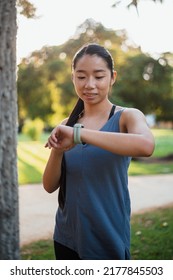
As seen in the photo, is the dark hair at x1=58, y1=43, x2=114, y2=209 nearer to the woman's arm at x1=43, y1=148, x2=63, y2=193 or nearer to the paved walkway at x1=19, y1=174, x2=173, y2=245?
the woman's arm at x1=43, y1=148, x2=63, y2=193

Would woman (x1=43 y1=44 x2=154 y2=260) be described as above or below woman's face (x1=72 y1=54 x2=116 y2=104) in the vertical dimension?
below

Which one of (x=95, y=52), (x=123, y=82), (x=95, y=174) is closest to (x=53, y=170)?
(x=95, y=174)

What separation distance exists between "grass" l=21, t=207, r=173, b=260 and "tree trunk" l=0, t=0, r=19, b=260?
1603mm

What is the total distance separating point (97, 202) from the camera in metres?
1.57

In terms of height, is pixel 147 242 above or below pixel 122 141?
below

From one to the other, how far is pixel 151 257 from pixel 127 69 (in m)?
10.2

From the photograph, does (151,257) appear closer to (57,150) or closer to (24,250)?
(24,250)

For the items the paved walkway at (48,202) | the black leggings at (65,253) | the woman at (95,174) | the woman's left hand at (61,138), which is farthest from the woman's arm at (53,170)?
the paved walkway at (48,202)

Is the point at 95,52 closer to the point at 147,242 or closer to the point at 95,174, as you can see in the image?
the point at 95,174

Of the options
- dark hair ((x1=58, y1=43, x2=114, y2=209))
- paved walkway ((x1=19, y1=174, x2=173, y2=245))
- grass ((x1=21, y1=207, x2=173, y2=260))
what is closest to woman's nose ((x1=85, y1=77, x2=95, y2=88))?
dark hair ((x1=58, y1=43, x2=114, y2=209))

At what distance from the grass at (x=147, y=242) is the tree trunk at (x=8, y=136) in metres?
1.60

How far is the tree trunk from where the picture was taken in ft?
7.32

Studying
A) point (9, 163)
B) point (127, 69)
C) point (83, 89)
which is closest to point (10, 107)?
point (9, 163)

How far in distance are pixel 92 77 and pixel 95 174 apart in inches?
15.3
